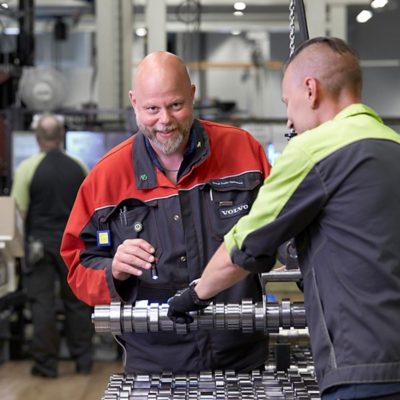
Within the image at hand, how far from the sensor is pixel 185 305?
191cm

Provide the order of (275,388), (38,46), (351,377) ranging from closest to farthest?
(351,377) → (275,388) → (38,46)

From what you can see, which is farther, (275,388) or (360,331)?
(275,388)

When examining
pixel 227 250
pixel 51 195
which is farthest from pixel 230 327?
pixel 51 195

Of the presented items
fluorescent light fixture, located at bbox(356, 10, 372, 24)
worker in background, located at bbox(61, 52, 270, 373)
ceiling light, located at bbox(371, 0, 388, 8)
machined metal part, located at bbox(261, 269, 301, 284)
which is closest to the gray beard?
worker in background, located at bbox(61, 52, 270, 373)

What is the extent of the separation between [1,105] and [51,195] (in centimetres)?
208

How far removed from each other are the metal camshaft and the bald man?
0.95ft

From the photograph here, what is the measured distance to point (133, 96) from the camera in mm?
2383

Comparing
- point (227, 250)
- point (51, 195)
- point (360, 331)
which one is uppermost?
point (227, 250)

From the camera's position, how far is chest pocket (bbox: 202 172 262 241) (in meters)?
2.32

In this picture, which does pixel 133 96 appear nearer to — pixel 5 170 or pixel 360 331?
pixel 360 331

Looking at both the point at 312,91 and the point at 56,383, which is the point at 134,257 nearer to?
the point at 312,91

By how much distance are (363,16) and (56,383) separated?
763 cm

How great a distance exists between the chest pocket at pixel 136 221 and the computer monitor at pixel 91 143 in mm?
4731

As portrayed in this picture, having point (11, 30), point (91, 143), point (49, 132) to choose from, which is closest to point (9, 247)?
point (49, 132)
